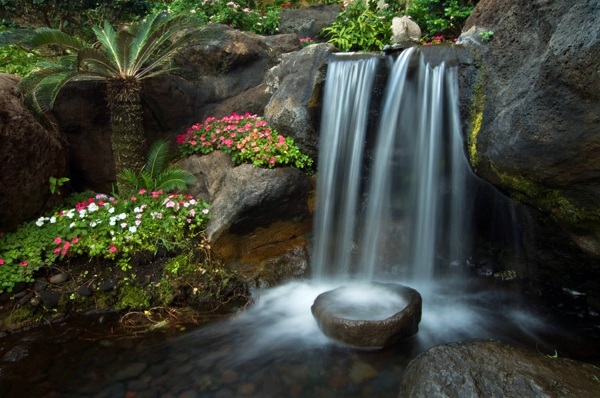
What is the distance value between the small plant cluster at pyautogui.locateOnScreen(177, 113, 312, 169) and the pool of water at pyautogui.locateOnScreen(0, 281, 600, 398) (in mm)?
2027

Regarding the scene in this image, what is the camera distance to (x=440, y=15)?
7.89 metres

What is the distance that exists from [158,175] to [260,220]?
1.79 m

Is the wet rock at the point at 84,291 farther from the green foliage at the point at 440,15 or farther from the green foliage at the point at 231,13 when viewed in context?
the green foliage at the point at 440,15

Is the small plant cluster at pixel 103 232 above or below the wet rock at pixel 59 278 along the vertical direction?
above

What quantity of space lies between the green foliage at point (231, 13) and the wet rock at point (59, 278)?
592cm

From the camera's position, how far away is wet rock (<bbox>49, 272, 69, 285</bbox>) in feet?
15.5

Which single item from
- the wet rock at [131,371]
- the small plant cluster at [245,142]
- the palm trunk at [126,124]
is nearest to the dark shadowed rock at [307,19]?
the small plant cluster at [245,142]

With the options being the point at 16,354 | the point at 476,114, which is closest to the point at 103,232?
the point at 16,354

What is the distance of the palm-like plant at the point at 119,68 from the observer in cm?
521

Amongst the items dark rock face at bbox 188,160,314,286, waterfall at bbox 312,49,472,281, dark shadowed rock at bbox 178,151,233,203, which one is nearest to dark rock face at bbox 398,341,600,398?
waterfall at bbox 312,49,472,281

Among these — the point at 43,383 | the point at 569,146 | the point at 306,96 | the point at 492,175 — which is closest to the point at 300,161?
the point at 306,96

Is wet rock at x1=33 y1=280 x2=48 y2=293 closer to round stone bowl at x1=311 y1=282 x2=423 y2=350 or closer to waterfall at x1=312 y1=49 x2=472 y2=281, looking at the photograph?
round stone bowl at x1=311 y1=282 x2=423 y2=350

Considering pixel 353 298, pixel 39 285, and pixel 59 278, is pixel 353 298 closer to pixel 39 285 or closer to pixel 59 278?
pixel 59 278

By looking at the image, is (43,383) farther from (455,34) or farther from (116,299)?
(455,34)
